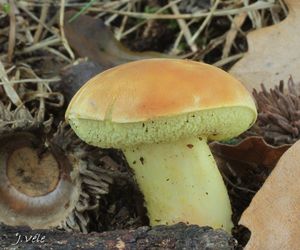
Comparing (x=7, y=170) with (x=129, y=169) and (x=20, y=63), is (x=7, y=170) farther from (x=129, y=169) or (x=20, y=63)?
(x=20, y=63)

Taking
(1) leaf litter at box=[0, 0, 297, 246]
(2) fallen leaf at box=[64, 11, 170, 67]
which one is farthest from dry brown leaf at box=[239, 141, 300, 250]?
(2) fallen leaf at box=[64, 11, 170, 67]

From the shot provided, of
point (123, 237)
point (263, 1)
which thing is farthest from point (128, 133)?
point (263, 1)

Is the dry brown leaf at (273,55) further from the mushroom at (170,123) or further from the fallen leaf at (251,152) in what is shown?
the mushroom at (170,123)

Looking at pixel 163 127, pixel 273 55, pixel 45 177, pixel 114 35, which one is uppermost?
pixel 163 127

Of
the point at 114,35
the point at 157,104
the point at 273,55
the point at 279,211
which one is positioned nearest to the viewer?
the point at 157,104
